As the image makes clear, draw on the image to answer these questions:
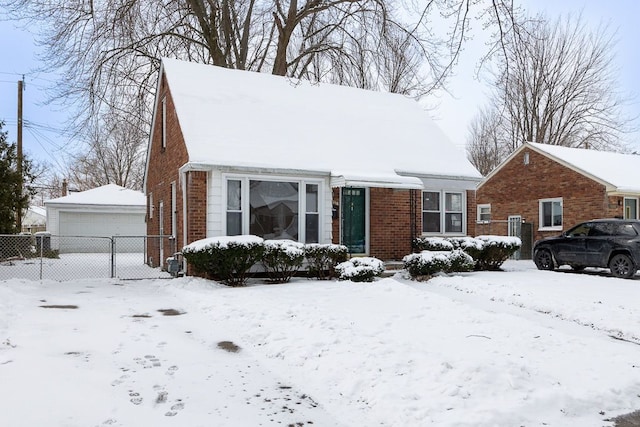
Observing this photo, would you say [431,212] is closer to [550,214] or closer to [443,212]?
[443,212]

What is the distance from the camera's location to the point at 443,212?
15797 millimetres

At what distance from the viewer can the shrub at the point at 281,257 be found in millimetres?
11523

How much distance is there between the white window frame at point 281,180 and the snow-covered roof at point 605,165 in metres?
13.5

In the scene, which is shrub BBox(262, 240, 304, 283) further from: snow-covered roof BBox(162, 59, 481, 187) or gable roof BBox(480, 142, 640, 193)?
gable roof BBox(480, 142, 640, 193)

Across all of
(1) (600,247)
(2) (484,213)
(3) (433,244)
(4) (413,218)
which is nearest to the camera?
(1) (600,247)

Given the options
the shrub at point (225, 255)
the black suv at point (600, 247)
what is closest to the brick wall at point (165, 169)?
the shrub at point (225, 255)

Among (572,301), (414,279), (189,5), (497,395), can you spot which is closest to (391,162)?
(414,279)

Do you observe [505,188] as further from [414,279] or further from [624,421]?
[624,421]

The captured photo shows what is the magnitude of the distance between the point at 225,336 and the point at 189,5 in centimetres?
2169

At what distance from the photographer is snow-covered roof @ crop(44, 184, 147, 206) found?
26.7 meters

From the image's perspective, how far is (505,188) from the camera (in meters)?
25.2

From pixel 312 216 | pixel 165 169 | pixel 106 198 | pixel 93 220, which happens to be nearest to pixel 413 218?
pixel 312 216

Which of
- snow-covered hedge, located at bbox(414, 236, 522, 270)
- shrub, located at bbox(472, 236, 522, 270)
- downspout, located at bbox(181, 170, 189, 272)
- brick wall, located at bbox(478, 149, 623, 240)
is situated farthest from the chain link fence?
brick wall, located at bbox(478, 149, 623, 240)

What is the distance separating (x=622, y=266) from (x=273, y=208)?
31.8ft
